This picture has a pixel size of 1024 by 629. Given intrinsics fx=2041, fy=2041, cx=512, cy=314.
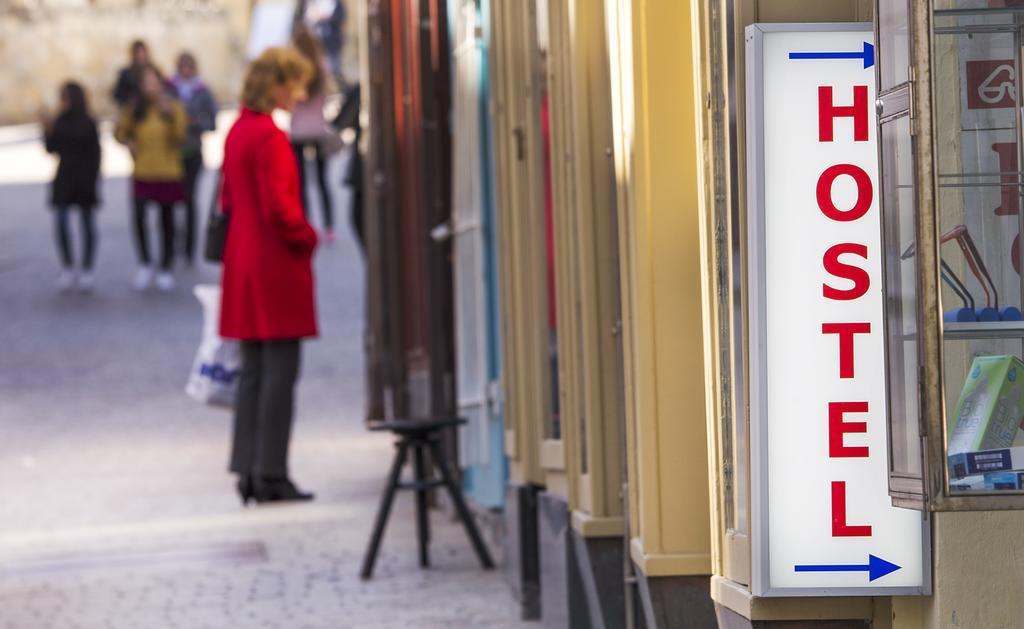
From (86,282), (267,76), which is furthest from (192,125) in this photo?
(267,76)

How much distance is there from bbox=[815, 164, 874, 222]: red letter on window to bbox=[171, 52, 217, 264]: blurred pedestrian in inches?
564

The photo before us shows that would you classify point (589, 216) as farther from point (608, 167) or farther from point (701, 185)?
point (701, 185)

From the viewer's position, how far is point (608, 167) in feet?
18.6

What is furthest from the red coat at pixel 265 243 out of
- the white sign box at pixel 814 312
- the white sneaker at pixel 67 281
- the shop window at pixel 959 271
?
the white sneaker at pixel 67 281

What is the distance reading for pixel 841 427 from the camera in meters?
3.90

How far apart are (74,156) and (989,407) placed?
14.8 metres

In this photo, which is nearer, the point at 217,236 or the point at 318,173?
the point at 217,236

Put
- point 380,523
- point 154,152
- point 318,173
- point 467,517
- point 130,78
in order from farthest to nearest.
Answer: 1. point 130,78
2. point 318,173
3. point 154,152
4. point 467,517
5. point 380,523

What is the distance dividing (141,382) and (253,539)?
5597 mm

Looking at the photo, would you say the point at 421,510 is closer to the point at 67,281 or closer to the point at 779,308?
the point at 779,308

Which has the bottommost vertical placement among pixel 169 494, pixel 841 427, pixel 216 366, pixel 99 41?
pixel 169 494

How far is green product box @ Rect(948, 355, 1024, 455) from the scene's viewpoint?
3424mm

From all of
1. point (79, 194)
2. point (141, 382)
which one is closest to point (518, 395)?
point (141, 382)

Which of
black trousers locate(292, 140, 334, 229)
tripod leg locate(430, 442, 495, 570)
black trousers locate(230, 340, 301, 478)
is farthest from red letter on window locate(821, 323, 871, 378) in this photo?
black trousers locate(292, 140, 334, 229)
